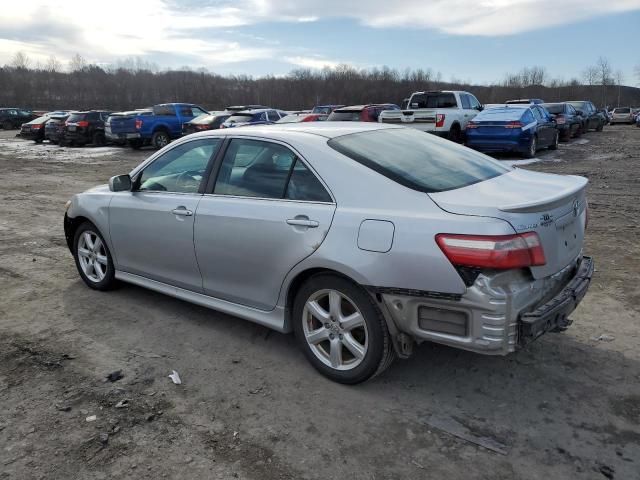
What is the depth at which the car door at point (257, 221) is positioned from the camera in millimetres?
3355

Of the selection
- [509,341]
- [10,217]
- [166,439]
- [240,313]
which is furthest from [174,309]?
[10,217]

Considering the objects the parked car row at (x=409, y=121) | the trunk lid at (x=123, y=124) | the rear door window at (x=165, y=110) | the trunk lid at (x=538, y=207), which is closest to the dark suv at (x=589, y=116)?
the parked car row at (x=409, y=121)

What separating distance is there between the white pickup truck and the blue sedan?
0.98 m

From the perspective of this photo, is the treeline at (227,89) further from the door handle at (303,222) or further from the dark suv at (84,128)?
the door handle at (303,222)

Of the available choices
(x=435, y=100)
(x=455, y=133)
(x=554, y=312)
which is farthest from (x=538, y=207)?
(x=435, y=100)

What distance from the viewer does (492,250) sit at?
8.86ft

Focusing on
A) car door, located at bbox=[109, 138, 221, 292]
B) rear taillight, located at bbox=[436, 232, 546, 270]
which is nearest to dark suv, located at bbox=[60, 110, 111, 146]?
car door, located at bbox=[109, 138, 221, 292]

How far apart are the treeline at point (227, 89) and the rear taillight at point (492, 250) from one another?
83.8 m

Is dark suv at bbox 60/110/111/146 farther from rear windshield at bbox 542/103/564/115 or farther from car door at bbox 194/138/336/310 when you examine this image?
car door at bbox 194/138/336/310

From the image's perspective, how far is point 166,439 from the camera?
2.87m

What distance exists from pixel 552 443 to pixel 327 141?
2.20 m

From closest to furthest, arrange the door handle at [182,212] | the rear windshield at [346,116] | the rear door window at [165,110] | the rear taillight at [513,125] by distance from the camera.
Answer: the door handle at [182,212] < the rear taillight at [513,125] < the rear windshield at [346,116] < the rear door window at [165,110]

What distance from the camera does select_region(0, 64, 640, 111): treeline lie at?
87.8m

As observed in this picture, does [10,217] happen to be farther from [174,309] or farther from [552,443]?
[552,443]
